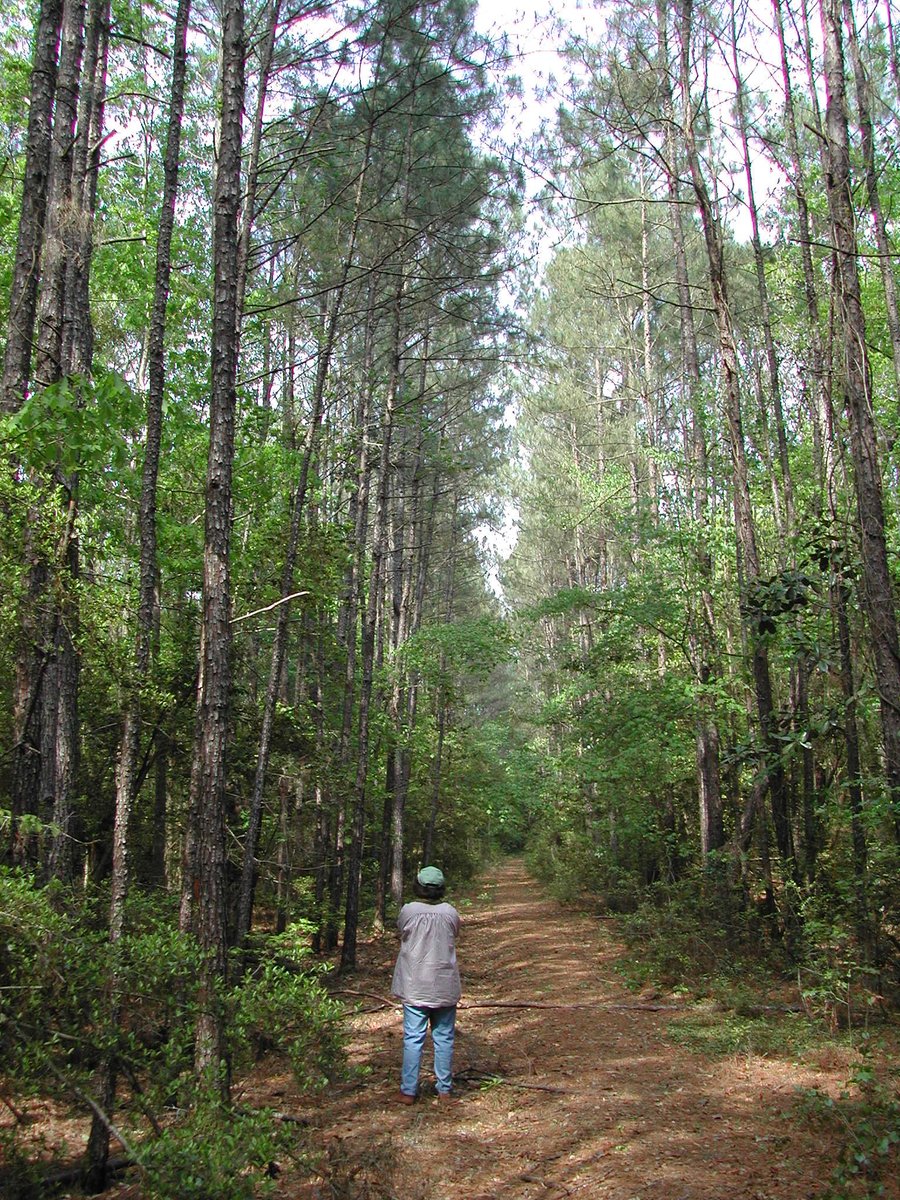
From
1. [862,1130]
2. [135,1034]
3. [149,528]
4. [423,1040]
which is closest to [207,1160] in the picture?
[135,1034]

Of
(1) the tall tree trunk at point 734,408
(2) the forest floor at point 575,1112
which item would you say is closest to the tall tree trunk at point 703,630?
(1) the tall tree trunk at point 734,408

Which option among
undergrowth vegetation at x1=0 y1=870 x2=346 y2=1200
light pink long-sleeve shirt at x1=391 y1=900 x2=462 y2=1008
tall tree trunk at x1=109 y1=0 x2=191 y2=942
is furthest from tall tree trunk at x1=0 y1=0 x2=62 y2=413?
light pink long-sleeve shirt at x1=391 y1=900 x2=462 y2=1008

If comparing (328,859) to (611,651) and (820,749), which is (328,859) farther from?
(820,749)

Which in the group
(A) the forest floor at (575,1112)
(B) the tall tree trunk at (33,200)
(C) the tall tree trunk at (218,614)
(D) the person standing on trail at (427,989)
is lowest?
(A) the forest floor at (575,1112)

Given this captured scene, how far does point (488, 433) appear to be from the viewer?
930 inches

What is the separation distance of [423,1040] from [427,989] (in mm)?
383

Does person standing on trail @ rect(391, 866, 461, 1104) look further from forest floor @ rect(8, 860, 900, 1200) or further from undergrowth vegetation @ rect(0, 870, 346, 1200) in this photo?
undergrowth vegetation @ rect(0, 870, 346, 1200)

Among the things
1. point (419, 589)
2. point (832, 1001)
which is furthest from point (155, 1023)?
point (419, 589)

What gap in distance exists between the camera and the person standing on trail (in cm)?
579

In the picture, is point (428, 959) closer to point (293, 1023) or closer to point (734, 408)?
point (293, 1023)

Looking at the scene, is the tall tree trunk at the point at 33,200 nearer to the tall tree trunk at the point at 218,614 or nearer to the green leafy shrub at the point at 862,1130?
the tall tree trunk at the point at 218,614

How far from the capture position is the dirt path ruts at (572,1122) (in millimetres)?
4281

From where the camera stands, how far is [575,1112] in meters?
5.43

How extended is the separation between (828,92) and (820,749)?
9.77 meters
